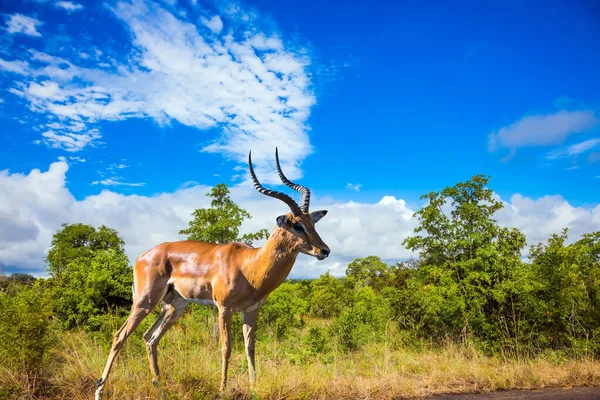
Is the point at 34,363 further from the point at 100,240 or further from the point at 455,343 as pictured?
the point at 100,240

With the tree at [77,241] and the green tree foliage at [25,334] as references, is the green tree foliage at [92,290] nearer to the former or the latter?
the green tree foliage at [25,334]

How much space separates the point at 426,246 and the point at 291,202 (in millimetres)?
9852

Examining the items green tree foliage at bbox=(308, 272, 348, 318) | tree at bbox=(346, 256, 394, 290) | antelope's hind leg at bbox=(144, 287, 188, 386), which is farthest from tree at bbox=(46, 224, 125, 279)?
antelope's hind leg at bbox=(144, 287, 188, 386)

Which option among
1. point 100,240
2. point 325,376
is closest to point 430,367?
point 325,376

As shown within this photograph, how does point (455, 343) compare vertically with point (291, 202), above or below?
below

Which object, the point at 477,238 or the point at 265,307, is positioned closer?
the point at 477,238

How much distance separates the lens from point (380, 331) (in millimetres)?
14867

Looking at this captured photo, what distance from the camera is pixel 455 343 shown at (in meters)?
13.2

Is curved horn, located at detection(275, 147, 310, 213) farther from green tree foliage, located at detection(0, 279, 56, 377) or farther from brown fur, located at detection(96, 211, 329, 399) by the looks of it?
green tree foliage, located at detection(0, 279, 56, 377)

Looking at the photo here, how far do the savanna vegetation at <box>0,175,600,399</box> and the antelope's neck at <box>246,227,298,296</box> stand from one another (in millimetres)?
1733

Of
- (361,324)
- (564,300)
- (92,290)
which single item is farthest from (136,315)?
(564,300)

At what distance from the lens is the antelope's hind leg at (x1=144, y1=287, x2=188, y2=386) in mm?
6977

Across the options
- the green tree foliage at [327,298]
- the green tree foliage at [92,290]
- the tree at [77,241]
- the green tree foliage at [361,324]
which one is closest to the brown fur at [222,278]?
the green tree foliage at [92,290]

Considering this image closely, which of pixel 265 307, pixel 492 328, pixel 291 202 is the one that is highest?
pixel 291 202
